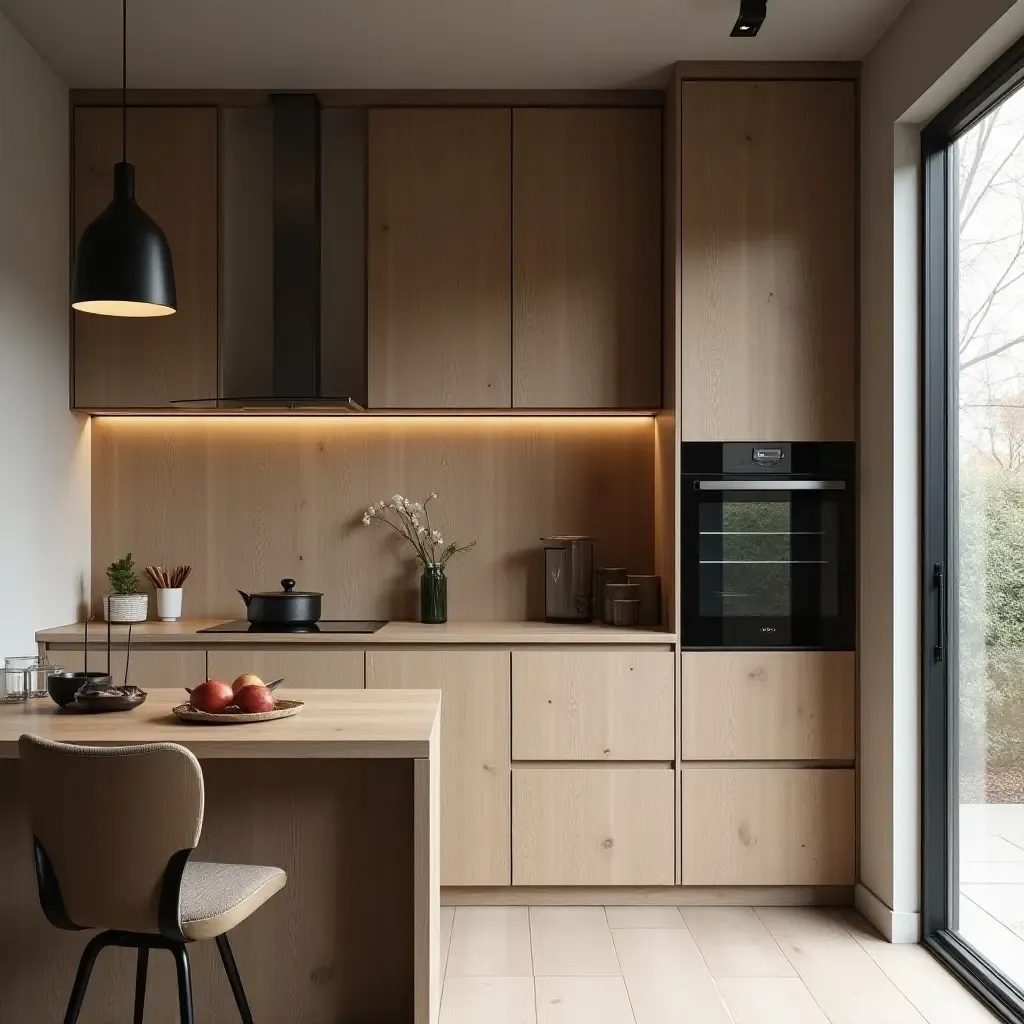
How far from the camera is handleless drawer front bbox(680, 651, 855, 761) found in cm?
371

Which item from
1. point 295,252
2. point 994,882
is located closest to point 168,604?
point 295,252

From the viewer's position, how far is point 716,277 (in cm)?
374

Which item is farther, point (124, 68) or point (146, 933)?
point (124, 68)

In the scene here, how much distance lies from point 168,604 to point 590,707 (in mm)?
1618

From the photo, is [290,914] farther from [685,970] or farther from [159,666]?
[159,666]

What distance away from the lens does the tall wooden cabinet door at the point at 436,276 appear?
12.9 ft

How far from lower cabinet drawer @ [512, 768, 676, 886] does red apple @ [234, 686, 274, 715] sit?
4.79 feet

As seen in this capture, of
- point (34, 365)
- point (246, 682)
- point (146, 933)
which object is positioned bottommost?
point (146, 933)

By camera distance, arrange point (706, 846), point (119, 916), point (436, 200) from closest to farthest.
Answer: point (119, 916) → point (706, 846) → point (436, 200)

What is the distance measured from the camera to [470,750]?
370 centimetres

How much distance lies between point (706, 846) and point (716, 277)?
1941 mm

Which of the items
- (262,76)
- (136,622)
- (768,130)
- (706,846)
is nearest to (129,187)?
(262,76)

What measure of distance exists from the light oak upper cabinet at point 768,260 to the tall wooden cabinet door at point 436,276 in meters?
0.68

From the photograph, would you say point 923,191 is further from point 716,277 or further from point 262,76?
point 262,76
